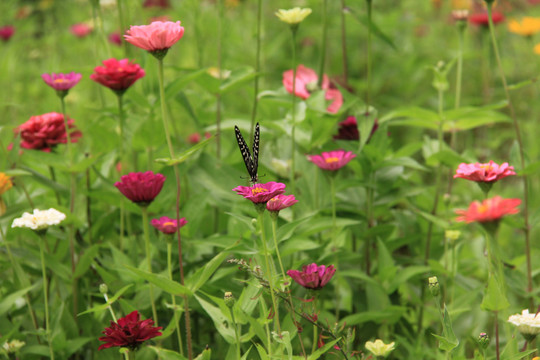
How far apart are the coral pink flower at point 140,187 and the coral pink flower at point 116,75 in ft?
0.69

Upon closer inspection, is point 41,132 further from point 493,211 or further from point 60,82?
point 493,211

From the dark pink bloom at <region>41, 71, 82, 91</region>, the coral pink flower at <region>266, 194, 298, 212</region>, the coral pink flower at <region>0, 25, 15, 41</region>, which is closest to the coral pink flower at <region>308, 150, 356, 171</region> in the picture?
the coral pink flower at <region>266, 194, 298, 212</region>

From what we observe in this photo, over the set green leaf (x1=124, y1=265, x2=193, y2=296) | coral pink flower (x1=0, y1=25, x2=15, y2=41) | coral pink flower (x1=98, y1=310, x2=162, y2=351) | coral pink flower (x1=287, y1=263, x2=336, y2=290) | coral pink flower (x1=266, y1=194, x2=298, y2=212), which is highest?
coral pink flower (x1=266, y1=194, x2=298, y2=212)

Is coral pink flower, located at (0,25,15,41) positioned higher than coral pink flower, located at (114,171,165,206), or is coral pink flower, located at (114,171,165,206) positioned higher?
coral pink flower, located at (114,171,165,206)

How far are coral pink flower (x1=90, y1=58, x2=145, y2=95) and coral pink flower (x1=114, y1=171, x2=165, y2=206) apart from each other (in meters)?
0.21

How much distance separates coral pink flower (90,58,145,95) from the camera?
1013 millimetres

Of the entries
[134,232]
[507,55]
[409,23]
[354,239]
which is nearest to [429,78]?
[409,23]

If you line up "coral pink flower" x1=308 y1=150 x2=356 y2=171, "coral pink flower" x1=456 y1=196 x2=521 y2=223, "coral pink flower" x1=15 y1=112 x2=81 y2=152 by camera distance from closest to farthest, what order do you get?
"coral pink flower" x1=456 y1=196 x2=521 y2=223 → "coral pink flower" x1=308 y1=150 x2=356 y2=171 → "coral pink flower" x1=15 y1=112 x2=81 y2=152

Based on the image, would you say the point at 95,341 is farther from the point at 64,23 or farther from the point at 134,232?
the point at 64,23

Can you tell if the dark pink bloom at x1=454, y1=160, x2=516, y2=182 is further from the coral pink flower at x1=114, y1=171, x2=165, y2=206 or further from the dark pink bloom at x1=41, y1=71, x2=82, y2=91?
the dark pink bloom at x1=41, y1=71, x2=82, y2=91

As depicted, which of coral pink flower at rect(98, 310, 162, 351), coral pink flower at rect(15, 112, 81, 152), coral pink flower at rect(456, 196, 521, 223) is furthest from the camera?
coral pink flower at rect(15, 112, 81, 152)

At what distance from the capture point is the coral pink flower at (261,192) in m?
0.72

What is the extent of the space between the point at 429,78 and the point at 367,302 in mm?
1546

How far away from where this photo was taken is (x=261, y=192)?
0.73 metres
